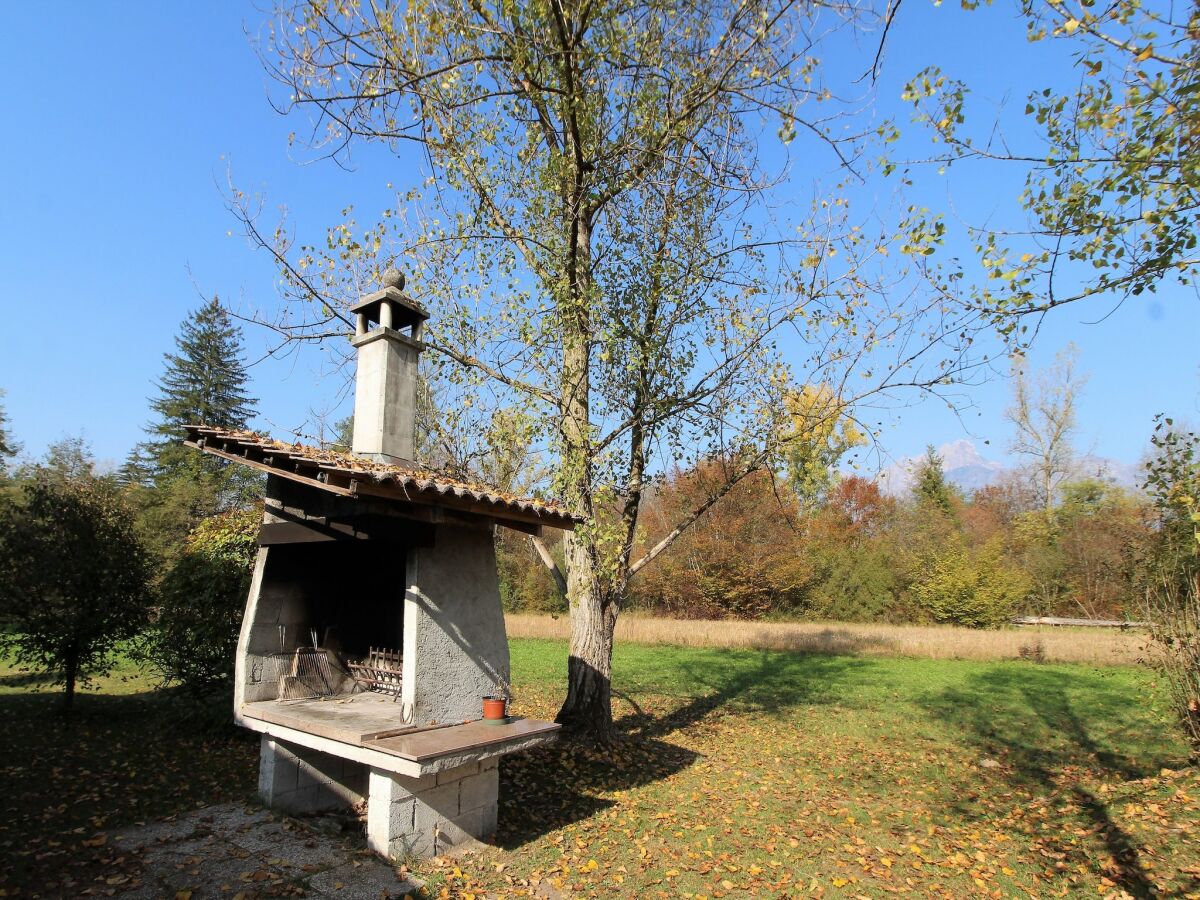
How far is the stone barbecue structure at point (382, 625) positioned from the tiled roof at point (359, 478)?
16 millimetres

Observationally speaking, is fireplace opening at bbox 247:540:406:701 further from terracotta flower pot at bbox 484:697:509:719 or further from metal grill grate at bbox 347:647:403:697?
terracotta flower pot at bbox 484:697:509:719

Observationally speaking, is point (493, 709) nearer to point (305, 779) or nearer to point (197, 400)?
point (305, 779)

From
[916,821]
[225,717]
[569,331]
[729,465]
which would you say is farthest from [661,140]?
[225,717]

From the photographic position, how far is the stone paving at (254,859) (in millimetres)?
4230

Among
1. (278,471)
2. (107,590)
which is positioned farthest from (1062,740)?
(107,590)

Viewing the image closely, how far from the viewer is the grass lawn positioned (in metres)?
5.00

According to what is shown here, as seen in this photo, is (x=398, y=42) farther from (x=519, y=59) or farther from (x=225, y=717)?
(x=225, y=717)

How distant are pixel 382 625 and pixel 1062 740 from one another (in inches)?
430

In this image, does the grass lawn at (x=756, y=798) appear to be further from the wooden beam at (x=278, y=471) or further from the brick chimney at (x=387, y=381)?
the brick chimney at (x=387, y=381)

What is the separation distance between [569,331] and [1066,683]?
15.8 metres

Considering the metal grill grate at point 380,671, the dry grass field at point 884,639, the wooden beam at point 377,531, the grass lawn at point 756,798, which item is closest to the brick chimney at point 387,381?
the wooden beam at point 377,531

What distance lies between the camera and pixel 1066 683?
51.1 ft

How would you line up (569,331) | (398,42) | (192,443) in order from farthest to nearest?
(569,331), (398,42), (192,443)

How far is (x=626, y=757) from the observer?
26.3 feet
